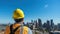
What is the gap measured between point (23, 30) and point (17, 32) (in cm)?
9

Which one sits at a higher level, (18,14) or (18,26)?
(18,14)

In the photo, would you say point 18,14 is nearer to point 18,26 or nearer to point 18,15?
point 18,15

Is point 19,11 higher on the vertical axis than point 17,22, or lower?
higher

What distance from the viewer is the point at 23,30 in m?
2.26

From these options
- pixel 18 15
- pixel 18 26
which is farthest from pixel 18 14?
pixel 18 26

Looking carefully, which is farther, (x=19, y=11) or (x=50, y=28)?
(x=50, y=28)

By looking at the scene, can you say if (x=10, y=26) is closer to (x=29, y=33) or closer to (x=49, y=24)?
(x=29, y=33)

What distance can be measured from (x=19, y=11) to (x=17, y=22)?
15 cm

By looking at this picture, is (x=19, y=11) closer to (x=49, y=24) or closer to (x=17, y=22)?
(x=17, y=22)

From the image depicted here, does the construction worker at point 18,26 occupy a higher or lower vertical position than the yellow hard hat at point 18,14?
lower

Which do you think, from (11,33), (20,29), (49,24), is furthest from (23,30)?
(49,24)

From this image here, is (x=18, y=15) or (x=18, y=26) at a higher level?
(x=18, y=15)

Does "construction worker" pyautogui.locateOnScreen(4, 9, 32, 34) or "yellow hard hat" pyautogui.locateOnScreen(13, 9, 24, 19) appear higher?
"yellow hard hat" pyautogui.locateOnScreen(13, 9, 24, 19)

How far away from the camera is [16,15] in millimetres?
2316
